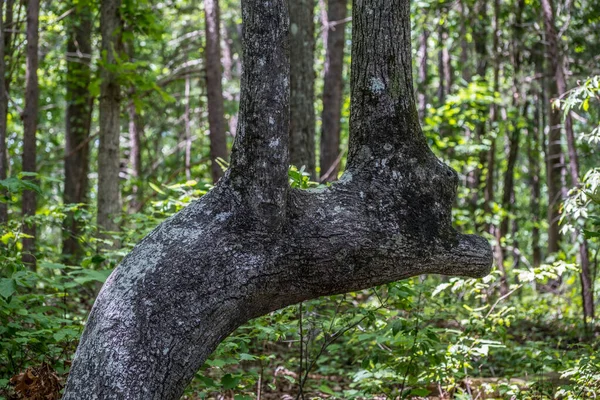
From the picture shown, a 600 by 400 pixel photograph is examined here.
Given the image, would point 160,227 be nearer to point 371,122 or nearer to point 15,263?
point 371,122

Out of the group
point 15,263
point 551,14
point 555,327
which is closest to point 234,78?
point 551,14

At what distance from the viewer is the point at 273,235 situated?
11.5 feet

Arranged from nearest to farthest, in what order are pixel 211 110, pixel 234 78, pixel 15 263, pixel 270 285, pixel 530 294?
pixel 270 285 → pixel 15 263 → pixel 211 110 → pixel 530 294 → pixel 234 78

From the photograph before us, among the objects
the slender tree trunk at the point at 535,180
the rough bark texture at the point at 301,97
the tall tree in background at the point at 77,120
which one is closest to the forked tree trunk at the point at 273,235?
the rough bark texture at the point at 301,97

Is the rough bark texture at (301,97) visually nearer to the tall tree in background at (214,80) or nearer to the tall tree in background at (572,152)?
the tall tree in background at (214,80)

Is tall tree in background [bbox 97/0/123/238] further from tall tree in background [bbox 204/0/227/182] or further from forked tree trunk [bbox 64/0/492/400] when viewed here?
forked tree trunk [bbox 64/0/492/400]

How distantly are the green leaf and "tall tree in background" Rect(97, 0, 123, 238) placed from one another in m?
3.85

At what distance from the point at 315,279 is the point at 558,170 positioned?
12.1 metres

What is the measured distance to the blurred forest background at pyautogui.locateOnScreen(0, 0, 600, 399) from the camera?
4840mm

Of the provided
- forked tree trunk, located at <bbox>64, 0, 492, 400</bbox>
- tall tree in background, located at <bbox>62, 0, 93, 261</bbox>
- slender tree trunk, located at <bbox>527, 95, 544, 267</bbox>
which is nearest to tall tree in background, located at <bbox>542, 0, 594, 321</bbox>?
forked tree trunk, located at <bbox>64, 0, 492, 400</bbox>

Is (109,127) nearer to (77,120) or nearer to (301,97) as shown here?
(301,97)

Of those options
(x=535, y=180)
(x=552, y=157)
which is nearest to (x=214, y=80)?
(x=552, y=157)

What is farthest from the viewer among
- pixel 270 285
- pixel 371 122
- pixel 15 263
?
pixel 15 263

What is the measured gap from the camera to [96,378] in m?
3.20
